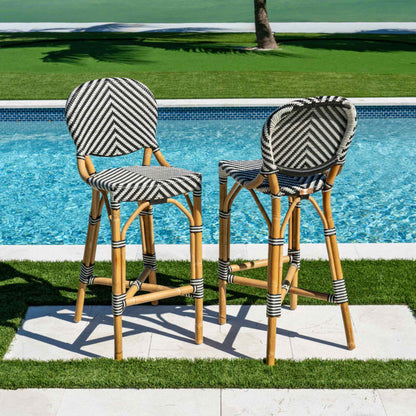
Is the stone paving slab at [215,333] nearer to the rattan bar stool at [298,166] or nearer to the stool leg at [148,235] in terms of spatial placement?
the rattan bar stool at [298,166]

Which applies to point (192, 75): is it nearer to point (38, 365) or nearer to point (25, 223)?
point (25, 223)

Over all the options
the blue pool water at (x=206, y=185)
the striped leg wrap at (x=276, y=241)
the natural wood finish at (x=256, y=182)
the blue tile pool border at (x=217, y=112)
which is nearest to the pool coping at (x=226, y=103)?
the blue tile pool border at (x=217, y=112)

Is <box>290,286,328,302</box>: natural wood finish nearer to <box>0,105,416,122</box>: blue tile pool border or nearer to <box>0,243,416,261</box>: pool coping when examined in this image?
→ <box>0,243,416,261</box>: pool coping

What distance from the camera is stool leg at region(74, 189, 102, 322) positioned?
156 inches

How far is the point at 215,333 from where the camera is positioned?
4.02m

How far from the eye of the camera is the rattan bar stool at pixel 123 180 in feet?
11.8

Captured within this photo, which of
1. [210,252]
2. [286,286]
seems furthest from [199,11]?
[286,286]

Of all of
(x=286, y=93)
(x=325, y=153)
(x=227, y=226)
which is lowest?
(x=286, y=93)

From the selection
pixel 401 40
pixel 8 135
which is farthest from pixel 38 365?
pixel 401 40

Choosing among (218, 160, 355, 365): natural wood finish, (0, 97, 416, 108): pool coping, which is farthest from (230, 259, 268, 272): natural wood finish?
(0, 97, 416, 108): pool coping
